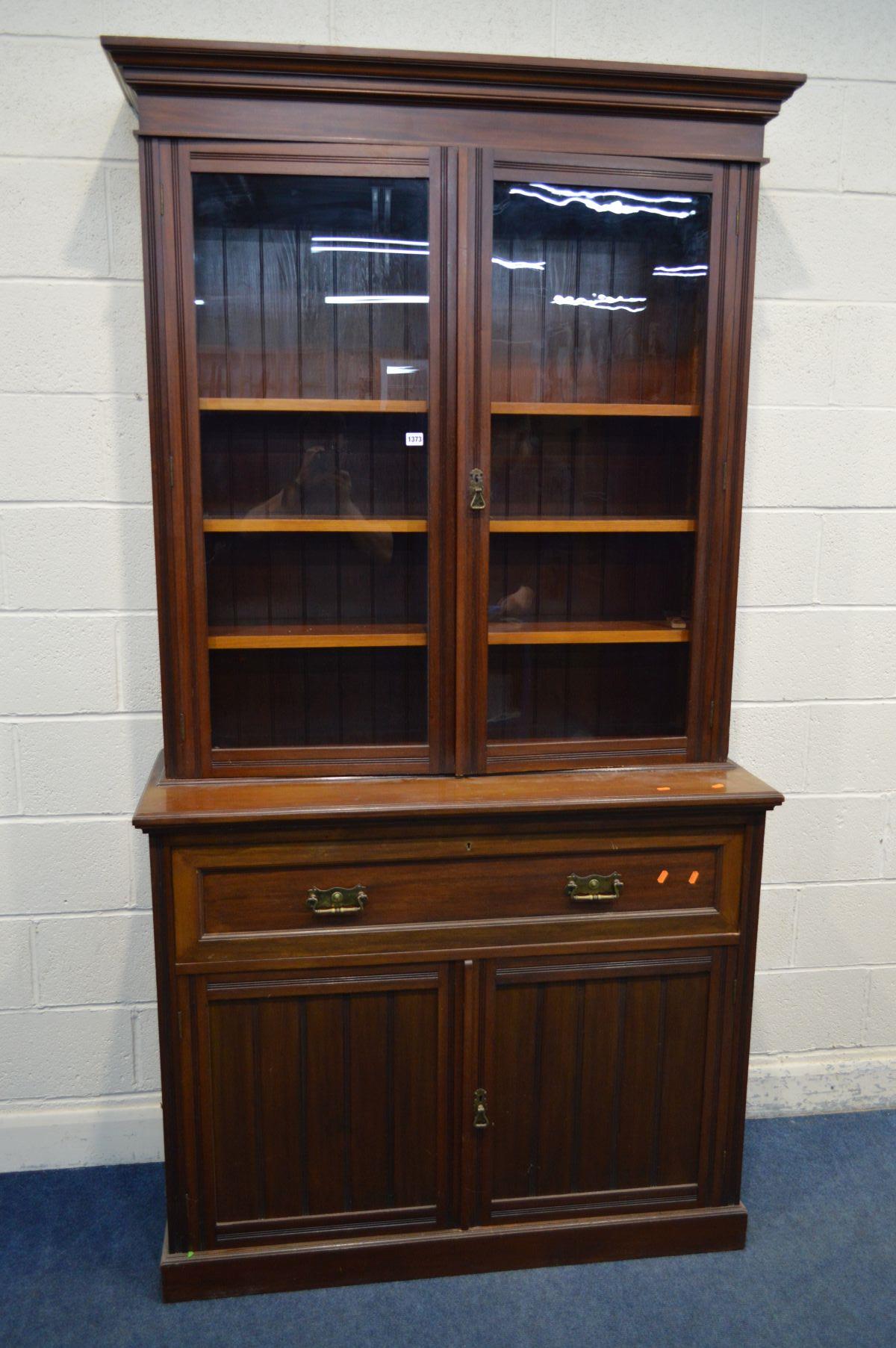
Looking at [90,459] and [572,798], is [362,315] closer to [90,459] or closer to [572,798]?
[90,459]

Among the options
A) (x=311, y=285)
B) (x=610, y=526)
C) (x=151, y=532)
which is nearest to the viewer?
(x=311, y=285)

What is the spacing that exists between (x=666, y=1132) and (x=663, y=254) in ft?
5.51

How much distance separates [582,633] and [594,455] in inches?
13.5

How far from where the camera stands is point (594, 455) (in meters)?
1.94

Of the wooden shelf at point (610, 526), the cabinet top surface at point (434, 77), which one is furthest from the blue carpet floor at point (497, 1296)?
the cabinet top surface at point (434, 77)

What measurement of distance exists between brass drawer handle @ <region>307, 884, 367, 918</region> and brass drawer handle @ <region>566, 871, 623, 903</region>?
0.39m

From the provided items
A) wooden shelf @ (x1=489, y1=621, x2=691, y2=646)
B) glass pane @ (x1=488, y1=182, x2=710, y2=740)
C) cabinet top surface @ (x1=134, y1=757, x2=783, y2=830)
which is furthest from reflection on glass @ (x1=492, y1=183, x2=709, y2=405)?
cabinet top surface @ (x1=134, y1=757, x2=783, y2=830)

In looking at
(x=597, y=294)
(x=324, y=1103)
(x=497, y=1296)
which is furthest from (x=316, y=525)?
(x=497, y=1296)

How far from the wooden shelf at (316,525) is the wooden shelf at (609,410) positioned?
11.1 inches

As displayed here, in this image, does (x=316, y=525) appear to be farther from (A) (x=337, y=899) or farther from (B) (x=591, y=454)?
(A) (x=337, y=899)

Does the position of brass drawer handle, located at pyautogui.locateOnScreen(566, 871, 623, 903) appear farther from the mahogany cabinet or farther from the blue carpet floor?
the blue carpet floor

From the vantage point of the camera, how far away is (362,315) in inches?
71.5

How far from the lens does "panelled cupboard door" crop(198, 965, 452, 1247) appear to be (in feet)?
6.07

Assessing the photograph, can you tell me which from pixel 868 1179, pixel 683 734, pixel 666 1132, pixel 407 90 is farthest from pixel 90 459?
pixel 868 1179
